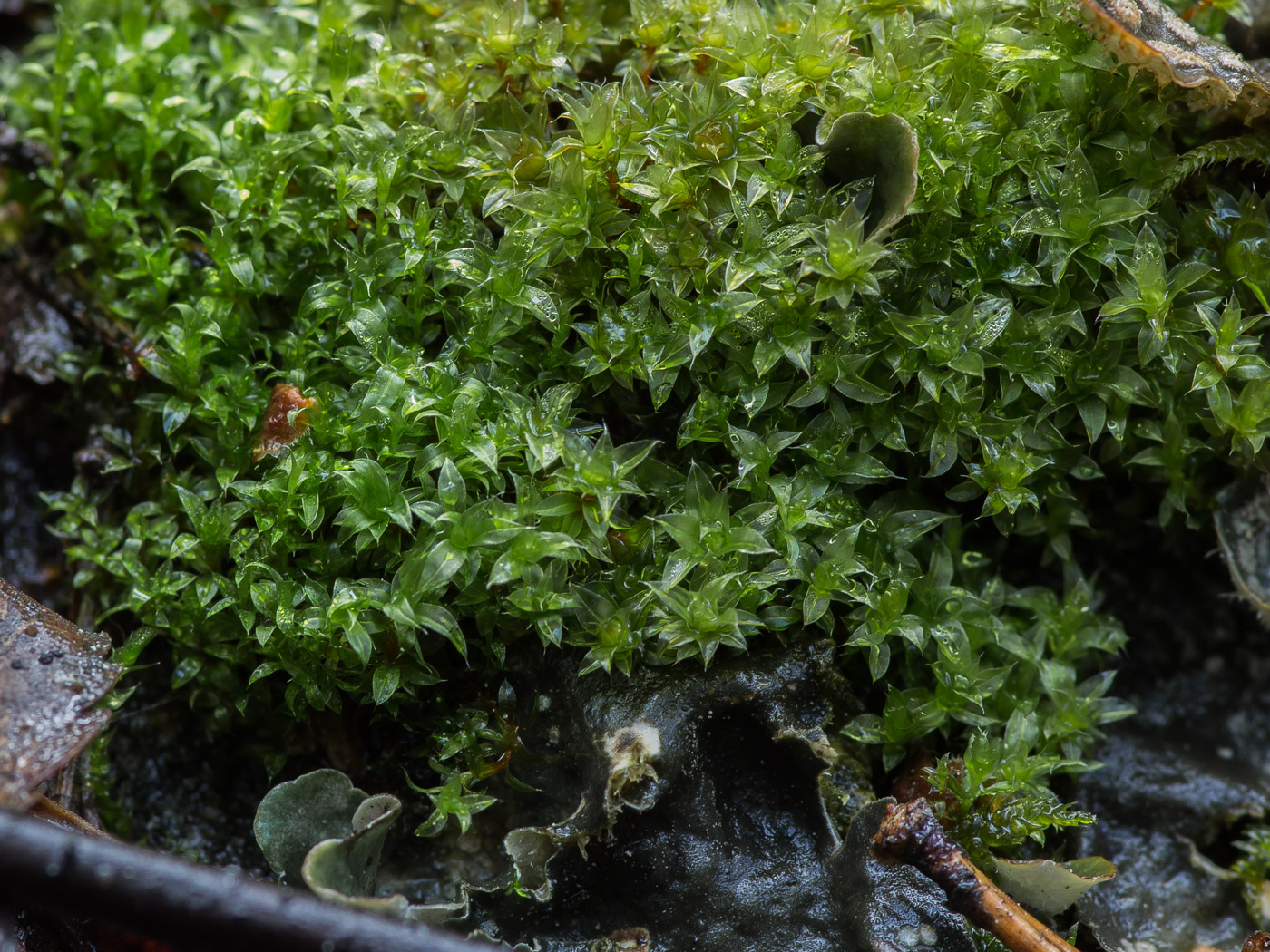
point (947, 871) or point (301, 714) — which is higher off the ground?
point (947, 871)

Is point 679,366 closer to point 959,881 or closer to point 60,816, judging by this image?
point 959,881

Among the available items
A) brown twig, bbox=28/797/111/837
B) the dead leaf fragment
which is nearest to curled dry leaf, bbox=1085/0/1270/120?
the dead leaf fragment

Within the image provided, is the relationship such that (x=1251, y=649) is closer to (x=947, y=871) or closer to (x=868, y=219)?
(x=947, y=871)

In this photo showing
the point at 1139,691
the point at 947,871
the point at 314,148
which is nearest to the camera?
the point at 947,871

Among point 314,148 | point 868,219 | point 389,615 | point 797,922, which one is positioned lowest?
point 797,922

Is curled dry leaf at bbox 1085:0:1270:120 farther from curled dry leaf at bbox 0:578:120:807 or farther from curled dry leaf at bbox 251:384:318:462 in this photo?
curled dry leaf at bbox 0:578:120:807

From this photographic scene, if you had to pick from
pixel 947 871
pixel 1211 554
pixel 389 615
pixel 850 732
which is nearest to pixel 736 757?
pixel 850 732

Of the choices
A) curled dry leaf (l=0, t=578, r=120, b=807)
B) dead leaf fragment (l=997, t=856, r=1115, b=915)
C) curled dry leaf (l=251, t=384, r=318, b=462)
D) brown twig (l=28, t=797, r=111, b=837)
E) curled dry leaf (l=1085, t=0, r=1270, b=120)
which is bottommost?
brown twig (l=28, t=797, r=111, b=837)

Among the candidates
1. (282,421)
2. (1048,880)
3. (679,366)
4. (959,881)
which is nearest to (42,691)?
(282,421)
